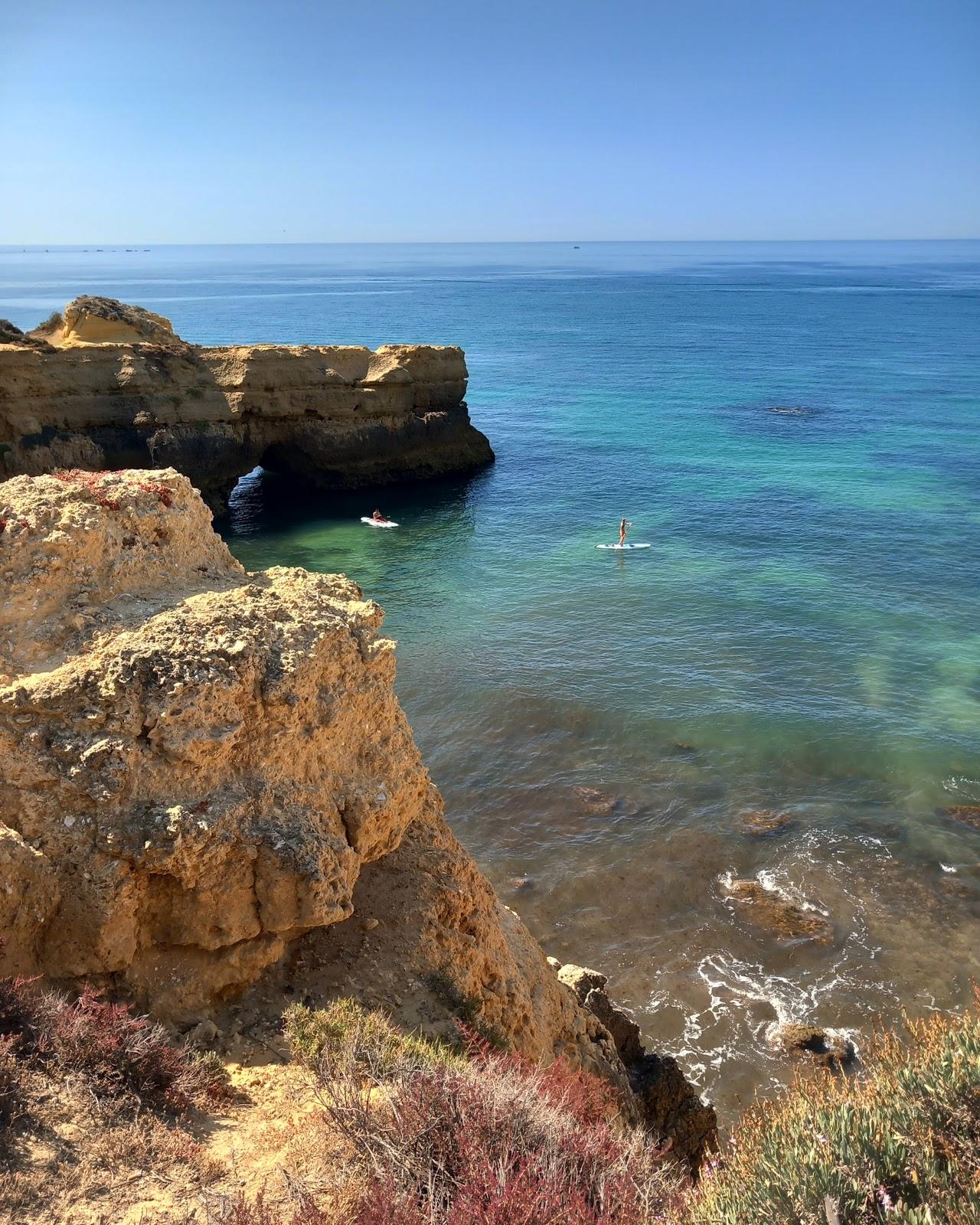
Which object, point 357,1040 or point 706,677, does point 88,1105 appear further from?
point 706,677

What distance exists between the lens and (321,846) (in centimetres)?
736

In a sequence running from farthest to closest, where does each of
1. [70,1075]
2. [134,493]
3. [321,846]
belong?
[134,493] < [321,846] < [70,1075]

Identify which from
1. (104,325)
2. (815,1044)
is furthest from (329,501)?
(815,1044)

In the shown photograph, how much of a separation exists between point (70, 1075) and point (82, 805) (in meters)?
1.96

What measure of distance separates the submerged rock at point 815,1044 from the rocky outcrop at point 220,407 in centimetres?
2946

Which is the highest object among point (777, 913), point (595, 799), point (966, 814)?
point (966, 814)

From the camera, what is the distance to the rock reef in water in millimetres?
6855

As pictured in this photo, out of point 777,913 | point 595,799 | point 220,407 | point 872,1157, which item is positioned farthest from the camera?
point 220,407

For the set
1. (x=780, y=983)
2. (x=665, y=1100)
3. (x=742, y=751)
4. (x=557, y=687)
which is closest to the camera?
(x=665, y=1100)

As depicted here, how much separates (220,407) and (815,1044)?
3193 cm

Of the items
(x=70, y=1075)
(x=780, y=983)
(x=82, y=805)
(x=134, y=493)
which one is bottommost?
(x=780, y=983)

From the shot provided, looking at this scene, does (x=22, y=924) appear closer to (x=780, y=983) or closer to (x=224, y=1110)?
(x=224, y=1110)

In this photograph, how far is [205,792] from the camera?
7.15 metres

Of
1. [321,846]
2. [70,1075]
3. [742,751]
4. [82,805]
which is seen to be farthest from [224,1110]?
[742,751]
